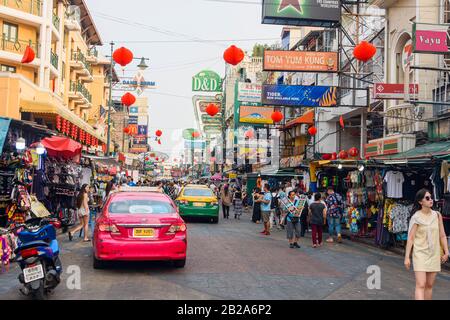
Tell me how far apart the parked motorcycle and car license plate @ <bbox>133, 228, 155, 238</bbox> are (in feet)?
5.77

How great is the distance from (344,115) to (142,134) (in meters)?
44.3

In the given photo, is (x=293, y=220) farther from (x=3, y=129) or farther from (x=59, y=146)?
(x=3, y=129)

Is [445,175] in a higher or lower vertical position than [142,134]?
lower

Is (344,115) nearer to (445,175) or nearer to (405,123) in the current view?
(405,123)

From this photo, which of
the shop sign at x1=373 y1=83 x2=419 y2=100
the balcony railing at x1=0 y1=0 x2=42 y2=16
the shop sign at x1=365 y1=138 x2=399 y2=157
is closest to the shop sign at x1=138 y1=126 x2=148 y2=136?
the balcony railing at x1=0 y1=0 x2=42 y2=16

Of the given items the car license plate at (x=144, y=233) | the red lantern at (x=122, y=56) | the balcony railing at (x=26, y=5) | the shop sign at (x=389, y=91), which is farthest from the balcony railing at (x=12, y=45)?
the car license plate at (x=144, y=233)

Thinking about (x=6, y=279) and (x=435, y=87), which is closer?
(x=6, y=279)

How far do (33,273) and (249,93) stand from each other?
3235 cm

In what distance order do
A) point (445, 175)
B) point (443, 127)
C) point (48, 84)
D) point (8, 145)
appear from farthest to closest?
point (48, 84), point (443, 127), point (8, 145), point (445, 175)

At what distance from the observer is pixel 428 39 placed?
47.0 ft

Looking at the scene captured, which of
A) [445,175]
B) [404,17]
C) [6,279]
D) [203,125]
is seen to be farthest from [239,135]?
[6,279]

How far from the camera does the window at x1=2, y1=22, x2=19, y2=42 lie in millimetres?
31078

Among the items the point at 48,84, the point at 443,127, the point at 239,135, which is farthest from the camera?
the point at 239,135

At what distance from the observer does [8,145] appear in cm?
1435
